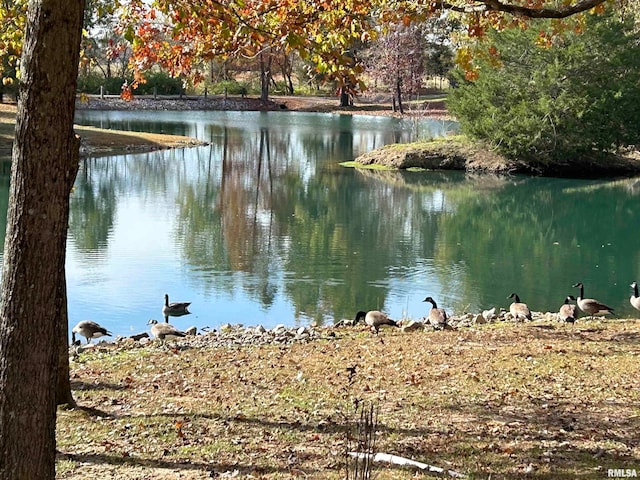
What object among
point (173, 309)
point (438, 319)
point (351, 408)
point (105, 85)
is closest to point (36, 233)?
point (351, 408)

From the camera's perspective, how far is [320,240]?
77.2 ft

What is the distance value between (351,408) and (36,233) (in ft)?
13.3

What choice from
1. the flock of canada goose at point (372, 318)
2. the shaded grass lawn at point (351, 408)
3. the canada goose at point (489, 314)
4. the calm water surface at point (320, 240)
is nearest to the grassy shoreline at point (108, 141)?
the calm water surface at point (320, 240)

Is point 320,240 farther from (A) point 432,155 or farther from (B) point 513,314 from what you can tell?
(A) point 432,155

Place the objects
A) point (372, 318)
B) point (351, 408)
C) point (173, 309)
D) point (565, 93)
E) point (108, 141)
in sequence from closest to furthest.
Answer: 1. point (351, 408)
2. point (372, 318)
3. point (173, 309)
4. point (565, 93)
5. point (108, 141)

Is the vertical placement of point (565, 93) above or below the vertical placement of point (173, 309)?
above

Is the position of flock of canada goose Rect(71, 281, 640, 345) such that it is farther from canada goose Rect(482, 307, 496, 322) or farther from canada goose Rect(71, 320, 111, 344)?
canada goose Rect(482, 307, 496, 322)

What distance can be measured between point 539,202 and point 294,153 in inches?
697

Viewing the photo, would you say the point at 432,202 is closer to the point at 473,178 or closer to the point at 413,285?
the point at 473,178

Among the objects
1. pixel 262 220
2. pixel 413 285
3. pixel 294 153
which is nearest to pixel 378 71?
pixel 294 153

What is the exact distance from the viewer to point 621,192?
→ 35094mm

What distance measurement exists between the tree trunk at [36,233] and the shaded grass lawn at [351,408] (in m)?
1.54

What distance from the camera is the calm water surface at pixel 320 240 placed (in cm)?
1734
